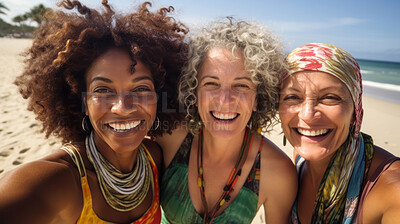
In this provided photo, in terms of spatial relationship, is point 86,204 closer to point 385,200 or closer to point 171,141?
point 171,141

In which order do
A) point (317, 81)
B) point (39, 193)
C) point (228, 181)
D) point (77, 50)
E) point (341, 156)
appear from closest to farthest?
point (39, 193) → point (77, 50) → point (317, 81) → point (341, 156) → point (228, 181)

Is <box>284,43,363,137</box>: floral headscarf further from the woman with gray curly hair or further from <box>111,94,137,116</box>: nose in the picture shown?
<box>111,94,137,116</box>: nose

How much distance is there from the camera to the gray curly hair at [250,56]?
226 centimetres

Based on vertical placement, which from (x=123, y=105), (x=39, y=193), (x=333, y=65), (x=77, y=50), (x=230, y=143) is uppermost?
(x=77, y=50)

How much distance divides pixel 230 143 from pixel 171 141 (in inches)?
24.4

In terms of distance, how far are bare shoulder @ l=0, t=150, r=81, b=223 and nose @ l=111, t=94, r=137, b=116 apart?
0.50 m

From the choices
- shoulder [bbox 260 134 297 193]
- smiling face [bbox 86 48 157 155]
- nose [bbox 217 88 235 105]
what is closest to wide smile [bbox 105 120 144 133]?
smiling face [bbox 86 48 157 155]

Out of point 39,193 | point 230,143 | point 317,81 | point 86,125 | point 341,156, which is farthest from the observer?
point 230,143

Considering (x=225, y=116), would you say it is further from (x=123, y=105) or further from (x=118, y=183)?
(x=118, y=183)

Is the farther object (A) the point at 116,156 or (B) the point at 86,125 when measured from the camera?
(B) the point at 86,125

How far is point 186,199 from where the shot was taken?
239cm

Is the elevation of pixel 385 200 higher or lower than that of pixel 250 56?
lower

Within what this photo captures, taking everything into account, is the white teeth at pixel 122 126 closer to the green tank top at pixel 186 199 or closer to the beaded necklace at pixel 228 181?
the green tank top at pixel 186 199

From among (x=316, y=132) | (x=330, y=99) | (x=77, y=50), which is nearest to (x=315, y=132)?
(x=316, y=132)
